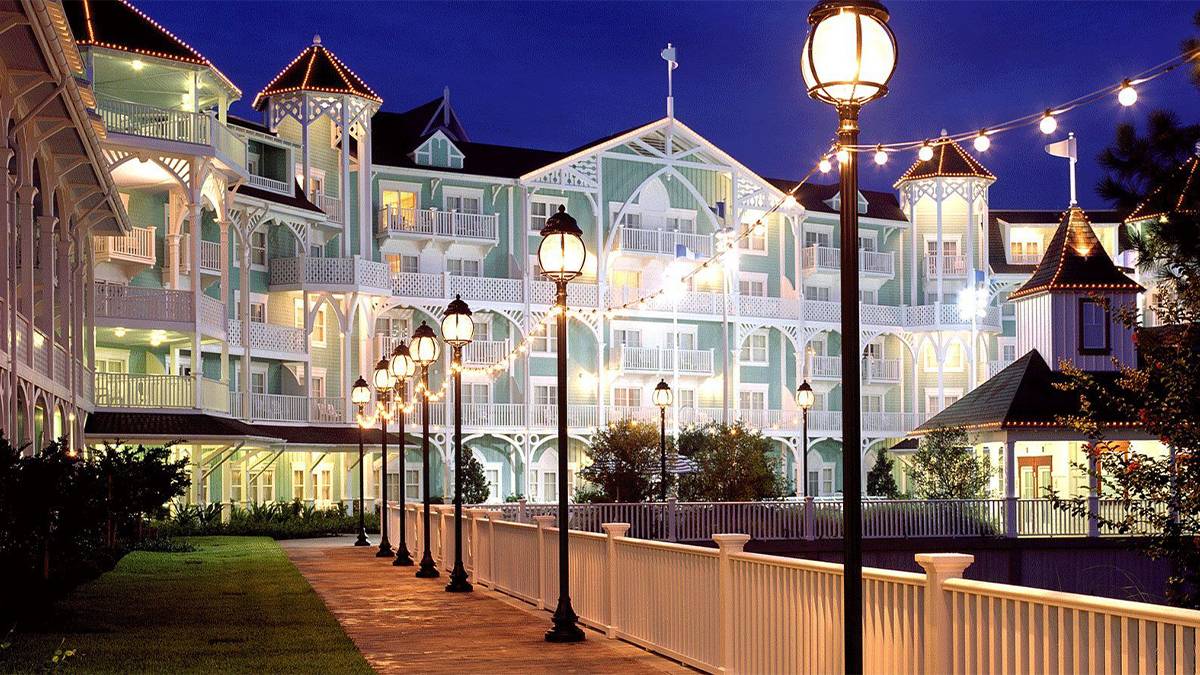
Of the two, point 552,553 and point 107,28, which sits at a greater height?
point 107,28

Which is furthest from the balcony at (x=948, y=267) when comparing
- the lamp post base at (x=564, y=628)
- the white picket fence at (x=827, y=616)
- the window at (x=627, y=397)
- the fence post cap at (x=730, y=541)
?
the fence post cap at (x=730, y=541)

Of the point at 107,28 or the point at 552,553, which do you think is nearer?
the point at 552,553

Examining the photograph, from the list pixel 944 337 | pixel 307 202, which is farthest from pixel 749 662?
pixel 944 337

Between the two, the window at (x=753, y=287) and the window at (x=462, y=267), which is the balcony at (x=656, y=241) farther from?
the window at (x=462, y=267)

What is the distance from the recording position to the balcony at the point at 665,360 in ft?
185

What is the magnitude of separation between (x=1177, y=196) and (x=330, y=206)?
41040 mm

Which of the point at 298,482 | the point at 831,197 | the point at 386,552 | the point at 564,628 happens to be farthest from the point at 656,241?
the point at 564,628

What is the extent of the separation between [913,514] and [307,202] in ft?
79.8

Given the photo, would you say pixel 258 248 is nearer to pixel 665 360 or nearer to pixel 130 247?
pixel 130 247

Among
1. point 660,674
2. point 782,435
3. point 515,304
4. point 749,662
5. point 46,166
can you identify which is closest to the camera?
point 749,662

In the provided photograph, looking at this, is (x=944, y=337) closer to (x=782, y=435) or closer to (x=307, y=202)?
(x=782, y=435)

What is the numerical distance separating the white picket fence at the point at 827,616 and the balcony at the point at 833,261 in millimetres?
45930

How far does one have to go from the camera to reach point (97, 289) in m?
40.6

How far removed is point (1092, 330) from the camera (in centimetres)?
4094
